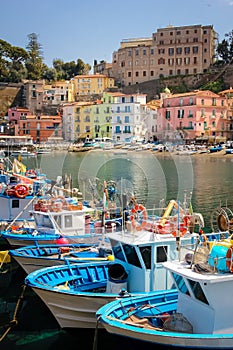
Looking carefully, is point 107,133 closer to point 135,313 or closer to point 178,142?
point 178,142

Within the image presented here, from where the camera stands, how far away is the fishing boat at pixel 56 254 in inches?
535

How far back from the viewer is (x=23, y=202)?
18.7 m

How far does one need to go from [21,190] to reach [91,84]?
8322 cm

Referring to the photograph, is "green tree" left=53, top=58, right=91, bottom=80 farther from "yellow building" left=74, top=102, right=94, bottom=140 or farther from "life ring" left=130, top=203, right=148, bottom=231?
"life ring" left=130, top=203, right=148, bottom=231

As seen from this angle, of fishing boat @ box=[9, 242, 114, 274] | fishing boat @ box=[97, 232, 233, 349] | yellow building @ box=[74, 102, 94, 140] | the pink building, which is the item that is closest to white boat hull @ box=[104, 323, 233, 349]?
fishing boat @ box=[97, 232, 233, 349]

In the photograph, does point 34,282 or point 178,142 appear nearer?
point 34,282

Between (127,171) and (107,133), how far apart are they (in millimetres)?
37522

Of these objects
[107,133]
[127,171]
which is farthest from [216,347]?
[107,133]

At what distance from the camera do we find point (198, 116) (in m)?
73.6

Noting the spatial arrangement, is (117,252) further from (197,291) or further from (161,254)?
(197,291)

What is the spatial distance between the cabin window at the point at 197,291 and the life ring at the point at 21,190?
36.2 ft

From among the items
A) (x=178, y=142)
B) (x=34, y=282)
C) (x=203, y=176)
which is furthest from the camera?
(x=178, y=142)

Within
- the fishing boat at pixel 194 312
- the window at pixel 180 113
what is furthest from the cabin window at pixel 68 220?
the window at pixel 180 113

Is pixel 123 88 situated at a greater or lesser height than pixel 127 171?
greater
